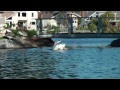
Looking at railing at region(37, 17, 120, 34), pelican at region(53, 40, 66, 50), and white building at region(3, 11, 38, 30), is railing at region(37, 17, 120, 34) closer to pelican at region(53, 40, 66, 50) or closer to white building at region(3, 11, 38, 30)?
white building at region(3, 11, 38, 30)

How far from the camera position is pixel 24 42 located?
3694 centimetres

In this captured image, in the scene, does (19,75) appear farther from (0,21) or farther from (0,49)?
(0,21)

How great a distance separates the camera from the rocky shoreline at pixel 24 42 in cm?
3535

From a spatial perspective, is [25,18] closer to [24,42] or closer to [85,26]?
[85,26]

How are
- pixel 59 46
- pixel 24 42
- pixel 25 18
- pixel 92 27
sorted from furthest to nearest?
1. pixel 25 18
2. pixel 92 27
3. pixel 24 42
4. pixel 59 46

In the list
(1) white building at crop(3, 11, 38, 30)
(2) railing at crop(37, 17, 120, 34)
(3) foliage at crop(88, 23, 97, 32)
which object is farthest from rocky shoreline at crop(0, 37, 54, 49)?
(1) white building at crop(3, 11, 38, 30)

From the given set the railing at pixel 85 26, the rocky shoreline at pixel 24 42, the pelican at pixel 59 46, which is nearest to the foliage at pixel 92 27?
the railing at pixel 85 26

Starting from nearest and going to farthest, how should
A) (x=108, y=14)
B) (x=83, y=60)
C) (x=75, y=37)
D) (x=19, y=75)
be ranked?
(x=19, y=75)
(x=83, y=60)
(x=75, y=37)
(x=108, y=14)

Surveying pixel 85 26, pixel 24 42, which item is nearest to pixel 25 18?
pixel 85 26

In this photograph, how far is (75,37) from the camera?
4450 cm

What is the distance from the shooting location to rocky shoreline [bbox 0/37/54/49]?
116 feet

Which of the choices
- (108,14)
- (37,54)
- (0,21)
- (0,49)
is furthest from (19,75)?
(108,14)
